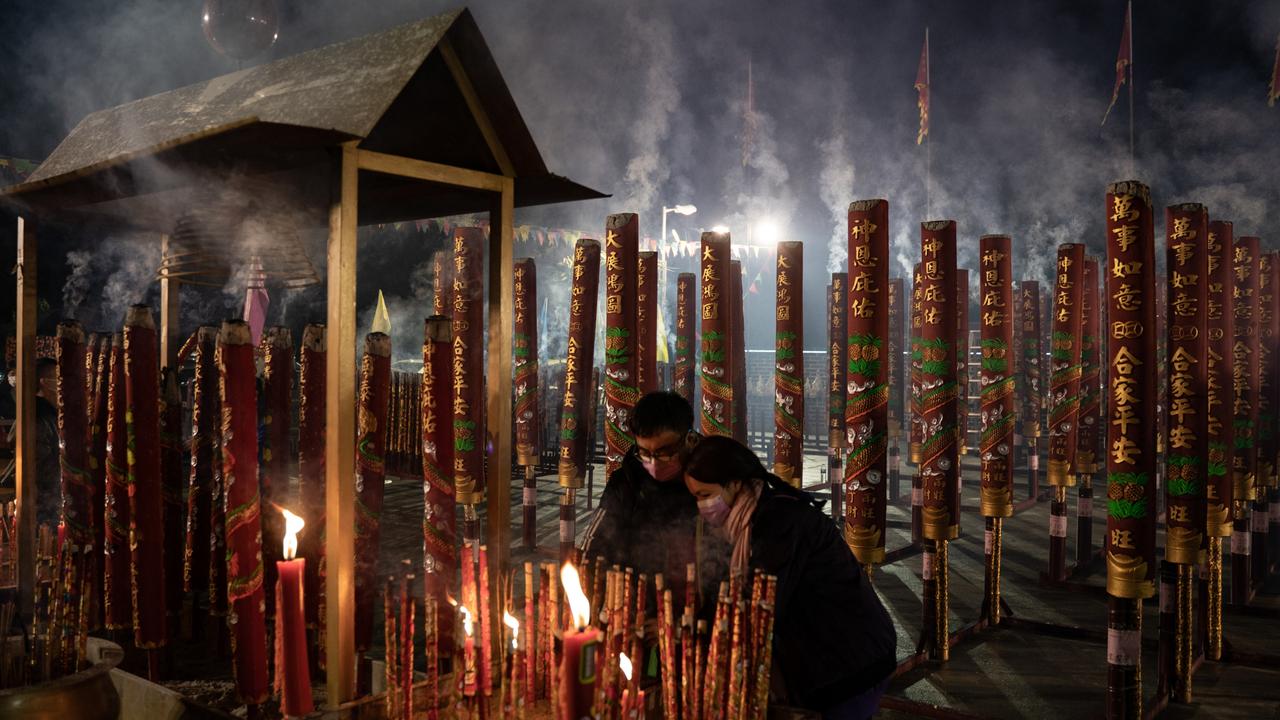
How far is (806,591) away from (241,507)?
1959mm

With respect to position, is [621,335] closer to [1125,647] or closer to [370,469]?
[370,469]

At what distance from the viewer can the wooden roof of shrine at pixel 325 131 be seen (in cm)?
246

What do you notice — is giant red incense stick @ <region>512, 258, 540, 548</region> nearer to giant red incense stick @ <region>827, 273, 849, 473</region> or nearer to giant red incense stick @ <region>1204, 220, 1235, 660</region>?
giant red incense stick @ <region>827, 273, 849, 473</region>

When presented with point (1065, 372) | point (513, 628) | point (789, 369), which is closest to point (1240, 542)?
point (1065, 372)

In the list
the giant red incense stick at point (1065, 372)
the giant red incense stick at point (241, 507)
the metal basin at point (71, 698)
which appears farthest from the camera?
the giant red incense stick at point (1065, 372)

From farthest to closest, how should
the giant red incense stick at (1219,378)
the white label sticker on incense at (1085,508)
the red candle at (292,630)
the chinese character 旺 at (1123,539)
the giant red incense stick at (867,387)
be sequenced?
1. the white label sticker on incense at (1085,508)
2. the giant red incense stick at (1219,378)
3. the giant red incense stick at (867,387)
4. the chinese character 旺 at (1123,539)
5. the red candle at (292,630)

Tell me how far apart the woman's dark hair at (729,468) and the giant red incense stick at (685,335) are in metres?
5.20

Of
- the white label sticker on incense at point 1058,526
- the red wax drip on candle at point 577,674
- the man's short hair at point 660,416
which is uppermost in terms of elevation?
the man's short hair at point 660,416

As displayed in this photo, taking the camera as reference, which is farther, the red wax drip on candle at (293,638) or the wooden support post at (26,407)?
the wooden support post at (26,407)

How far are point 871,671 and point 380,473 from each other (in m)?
2.15

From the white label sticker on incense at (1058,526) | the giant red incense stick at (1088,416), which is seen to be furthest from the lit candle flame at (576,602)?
the giant red incense stick at (1088,416)

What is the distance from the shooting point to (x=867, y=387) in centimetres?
456

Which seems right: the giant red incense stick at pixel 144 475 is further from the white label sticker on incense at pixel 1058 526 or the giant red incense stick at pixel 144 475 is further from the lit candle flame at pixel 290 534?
the white label sticker on incense at pixel 1058 526

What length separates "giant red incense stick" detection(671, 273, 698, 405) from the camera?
8.10 meters
